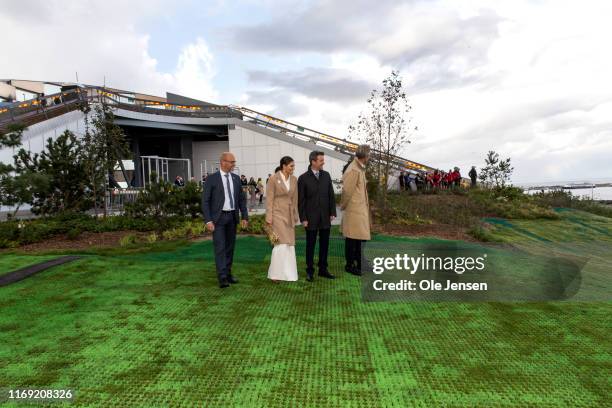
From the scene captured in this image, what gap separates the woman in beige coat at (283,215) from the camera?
571 cm

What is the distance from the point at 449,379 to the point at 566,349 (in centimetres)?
136

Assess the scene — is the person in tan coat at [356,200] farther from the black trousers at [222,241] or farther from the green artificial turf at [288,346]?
the black trousers at [222,241]

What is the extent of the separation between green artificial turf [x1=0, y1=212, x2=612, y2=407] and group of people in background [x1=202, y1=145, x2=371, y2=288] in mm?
366

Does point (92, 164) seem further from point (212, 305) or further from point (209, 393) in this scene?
point (209, 393)

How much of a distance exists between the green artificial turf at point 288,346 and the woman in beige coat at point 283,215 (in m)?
0.22

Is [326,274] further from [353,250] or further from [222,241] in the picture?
[222,241]

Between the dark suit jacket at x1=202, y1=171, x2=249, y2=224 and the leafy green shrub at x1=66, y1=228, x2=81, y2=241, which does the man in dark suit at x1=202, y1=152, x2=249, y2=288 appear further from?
the leafy green shrub at x1=66, y1=228, x2=81, y2=241

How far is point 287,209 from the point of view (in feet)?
18.9

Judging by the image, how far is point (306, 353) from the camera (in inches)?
140

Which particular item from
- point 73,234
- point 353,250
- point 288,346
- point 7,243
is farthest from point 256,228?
point 288,346

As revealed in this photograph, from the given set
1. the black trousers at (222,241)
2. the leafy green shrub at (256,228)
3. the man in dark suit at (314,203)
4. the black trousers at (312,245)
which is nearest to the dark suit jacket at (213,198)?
the black trousers at (222,241)

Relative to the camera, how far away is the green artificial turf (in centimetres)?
290

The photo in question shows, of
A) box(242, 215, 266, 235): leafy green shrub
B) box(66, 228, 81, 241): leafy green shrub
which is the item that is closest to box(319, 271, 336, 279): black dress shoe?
box(242, 215, 266, 235): leafy green shrub

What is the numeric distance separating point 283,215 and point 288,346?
2368mm
